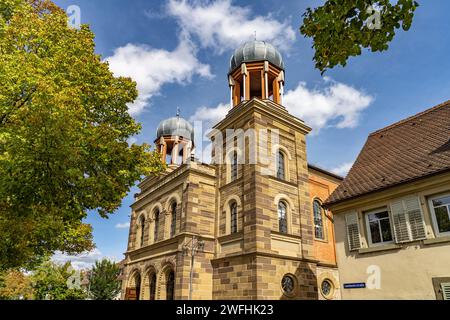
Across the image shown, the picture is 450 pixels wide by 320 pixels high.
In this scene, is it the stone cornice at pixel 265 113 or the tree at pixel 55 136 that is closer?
the tree at pixel 55 136

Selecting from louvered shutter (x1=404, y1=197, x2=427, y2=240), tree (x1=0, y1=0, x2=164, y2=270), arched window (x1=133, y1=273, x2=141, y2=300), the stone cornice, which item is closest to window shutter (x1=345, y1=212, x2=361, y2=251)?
louvered shutter (x1=404, y1=197, x2=427, y2=240)

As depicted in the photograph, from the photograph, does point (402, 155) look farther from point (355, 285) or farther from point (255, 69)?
point (255, 69)

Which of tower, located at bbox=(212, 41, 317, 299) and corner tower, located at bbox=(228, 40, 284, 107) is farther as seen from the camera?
corner tower, located at bbox=(228, 40, 284, 107)

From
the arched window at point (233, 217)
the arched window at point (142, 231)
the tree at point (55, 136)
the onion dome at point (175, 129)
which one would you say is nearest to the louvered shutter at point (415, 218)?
the tree at point (55, 136)

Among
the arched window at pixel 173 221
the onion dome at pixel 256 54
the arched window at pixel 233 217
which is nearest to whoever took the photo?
the arched window at pixel 233 217

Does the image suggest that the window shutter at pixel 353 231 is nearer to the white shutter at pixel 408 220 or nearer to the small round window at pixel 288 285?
the white shutter at pixel 408 220

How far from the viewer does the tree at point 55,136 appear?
24.9ft

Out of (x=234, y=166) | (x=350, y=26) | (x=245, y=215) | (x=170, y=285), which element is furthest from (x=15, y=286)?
(x=350, y=26)

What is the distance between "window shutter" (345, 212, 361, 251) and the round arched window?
5626 mm

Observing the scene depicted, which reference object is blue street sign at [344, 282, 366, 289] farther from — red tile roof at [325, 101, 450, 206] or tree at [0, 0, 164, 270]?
tree at [0, 0, 164, 270]

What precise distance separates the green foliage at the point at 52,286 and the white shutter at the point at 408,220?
35.0 meters

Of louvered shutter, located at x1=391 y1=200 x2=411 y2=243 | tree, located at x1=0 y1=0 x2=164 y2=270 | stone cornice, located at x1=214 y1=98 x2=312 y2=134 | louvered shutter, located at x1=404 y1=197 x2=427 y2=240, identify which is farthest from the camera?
stone cornice, located at x1=214 y1=98 x2=312 y2=134

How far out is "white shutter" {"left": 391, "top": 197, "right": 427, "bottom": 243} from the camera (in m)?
10.4
